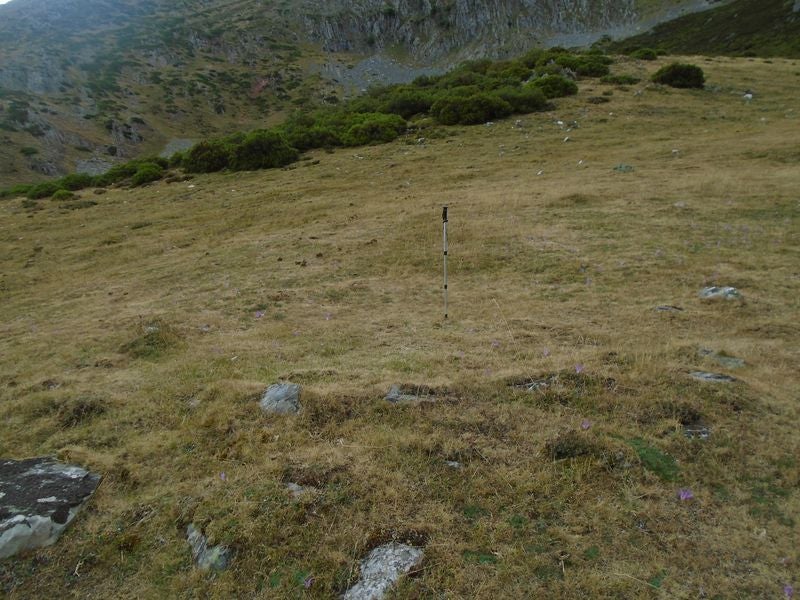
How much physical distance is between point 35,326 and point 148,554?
10.3 m

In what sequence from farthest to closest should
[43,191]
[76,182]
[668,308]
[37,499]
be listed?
[76,182] → [43,191] → [668,308] → [37,499]

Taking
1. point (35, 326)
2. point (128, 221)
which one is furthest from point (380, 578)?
point (128, 221)

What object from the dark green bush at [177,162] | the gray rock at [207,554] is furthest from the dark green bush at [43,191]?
the gray rock at [207,554]

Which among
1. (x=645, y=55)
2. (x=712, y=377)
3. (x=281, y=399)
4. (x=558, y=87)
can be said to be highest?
(x=645, y=55)

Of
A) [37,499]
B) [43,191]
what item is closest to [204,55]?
[43,191]

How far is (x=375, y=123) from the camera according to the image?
112 ft

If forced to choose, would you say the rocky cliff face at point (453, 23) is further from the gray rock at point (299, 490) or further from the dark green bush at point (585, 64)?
the gray rock at point (299, 490)

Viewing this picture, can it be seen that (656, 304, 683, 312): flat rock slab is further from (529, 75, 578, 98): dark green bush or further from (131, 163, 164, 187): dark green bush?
(131, 163, 164, 187): dark green bush

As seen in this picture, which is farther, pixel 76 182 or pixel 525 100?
pixel 76 182

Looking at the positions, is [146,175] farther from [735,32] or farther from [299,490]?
[735,32]

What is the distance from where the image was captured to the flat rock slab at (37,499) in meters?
4.55

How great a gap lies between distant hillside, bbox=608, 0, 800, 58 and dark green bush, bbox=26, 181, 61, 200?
64.9 meters

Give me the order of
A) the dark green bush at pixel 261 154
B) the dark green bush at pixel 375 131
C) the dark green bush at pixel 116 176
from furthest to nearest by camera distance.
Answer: the dark green bush at pixel 116 176 < the dark green bush at pixel 375 131 < the dark green bush at pixel 261 154

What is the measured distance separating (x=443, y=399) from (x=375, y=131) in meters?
30.3
